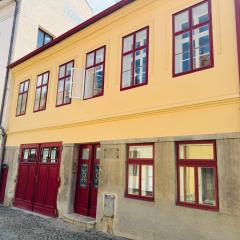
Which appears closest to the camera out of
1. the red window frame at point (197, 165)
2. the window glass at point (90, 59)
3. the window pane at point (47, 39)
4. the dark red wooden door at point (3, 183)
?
the red window frame at point (197, 165)

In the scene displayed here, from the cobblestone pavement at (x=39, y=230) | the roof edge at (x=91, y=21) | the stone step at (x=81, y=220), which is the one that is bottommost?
the cobblestone pavement at (x=39, y=230)

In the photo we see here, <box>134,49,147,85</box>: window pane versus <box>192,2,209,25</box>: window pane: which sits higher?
<box>192,2,209,25</box>: window pane

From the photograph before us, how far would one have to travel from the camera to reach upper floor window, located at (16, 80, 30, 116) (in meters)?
12.3

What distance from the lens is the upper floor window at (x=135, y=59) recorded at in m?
7.66

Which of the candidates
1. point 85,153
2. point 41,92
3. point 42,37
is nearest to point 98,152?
point 85,153

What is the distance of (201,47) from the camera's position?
6520mm

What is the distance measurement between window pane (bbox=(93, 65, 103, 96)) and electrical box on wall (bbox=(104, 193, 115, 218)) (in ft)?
11.1

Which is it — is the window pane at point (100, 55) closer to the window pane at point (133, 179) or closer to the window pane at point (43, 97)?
the window pane at point (43, 97)

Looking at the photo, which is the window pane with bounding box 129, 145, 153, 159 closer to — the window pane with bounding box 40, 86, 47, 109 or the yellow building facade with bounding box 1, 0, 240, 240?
the yellow building facade with bounding box 1, 0, 240, 240

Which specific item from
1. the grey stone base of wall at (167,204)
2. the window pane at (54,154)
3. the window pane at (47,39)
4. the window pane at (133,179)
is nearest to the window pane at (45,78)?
the window pane at (54,154)

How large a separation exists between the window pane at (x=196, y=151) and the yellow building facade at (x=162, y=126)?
2 cm

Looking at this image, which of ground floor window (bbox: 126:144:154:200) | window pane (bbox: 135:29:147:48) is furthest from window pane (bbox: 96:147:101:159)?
window pane (bbox: 135:29:147:48)

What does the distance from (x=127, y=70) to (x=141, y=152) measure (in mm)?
2548

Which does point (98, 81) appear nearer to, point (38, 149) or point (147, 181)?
point (147, 181)
